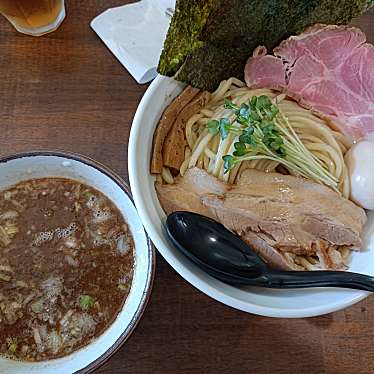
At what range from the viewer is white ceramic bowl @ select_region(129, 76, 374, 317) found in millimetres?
1000

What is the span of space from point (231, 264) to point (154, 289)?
25 cm

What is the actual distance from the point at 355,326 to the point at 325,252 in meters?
0.24

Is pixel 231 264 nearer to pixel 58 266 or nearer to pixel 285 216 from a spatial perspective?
pixel 285 216

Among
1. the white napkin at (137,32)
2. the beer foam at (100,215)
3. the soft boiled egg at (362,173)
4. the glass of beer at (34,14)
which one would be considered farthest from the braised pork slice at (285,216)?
the glass of beer at (34,14)

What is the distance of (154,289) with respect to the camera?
120 cm

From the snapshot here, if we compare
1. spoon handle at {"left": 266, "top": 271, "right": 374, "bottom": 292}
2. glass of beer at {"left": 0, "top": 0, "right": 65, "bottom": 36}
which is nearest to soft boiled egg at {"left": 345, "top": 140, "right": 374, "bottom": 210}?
spoon handle at {"left": 266, "top": 271, "right": 374, "bottom": 292}

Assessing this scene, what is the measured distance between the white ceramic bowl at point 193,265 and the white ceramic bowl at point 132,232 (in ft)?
0.20

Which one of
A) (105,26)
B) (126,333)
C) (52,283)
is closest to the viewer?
(126,333)

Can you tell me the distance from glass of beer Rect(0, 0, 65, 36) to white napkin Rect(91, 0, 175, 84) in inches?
3.8

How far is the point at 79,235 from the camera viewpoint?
3.86 ft

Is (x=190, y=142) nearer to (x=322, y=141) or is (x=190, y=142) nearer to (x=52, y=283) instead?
(x=322, y=141)

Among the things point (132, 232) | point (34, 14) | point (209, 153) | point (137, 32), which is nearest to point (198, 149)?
point (209, 153)

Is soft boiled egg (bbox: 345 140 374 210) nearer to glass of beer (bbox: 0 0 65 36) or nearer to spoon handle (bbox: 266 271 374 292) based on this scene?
spoon handle (bbox: 266 271 374 292)

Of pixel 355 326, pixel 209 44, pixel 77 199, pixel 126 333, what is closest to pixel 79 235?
pixel 77 199
